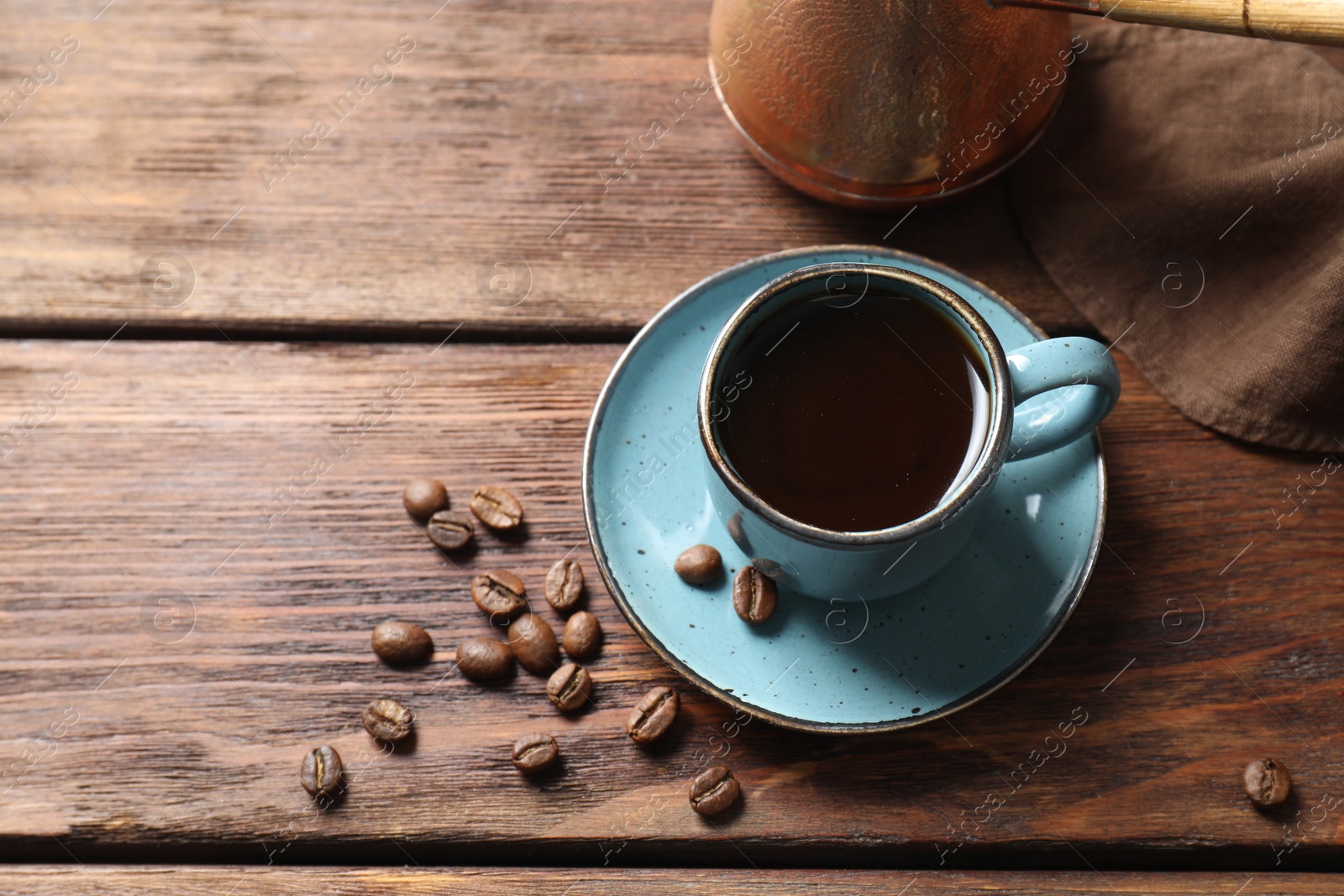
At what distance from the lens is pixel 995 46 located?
833 millimetres

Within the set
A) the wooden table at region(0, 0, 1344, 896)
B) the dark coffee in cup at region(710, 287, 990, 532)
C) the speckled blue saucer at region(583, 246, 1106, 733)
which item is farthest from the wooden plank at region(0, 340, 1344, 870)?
the dark coffee in cup at region(710, 287, 990, 532)

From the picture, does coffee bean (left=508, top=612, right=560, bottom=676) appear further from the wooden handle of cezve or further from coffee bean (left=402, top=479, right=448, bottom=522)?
the wooden handle of cezve

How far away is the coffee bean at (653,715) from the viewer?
89 cm

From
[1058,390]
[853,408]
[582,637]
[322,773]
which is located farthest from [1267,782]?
[322,773]

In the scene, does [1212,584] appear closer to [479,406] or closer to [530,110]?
[479,406]

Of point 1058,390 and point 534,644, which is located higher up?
point 1058,390

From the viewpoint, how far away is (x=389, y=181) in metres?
1.06

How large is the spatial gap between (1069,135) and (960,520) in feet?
1.53

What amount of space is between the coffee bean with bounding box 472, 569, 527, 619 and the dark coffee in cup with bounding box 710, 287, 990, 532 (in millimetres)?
282

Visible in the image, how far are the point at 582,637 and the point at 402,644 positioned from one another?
6.6 inches

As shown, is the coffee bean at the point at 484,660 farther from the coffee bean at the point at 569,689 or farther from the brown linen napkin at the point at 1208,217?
the brown linen napkin at the point at 1208,217

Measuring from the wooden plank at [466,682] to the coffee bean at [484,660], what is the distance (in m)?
0.02

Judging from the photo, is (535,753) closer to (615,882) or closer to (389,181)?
(615,882)

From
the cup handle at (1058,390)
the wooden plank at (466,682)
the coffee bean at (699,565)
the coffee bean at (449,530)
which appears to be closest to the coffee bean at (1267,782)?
the wooden plank at (466,682)
